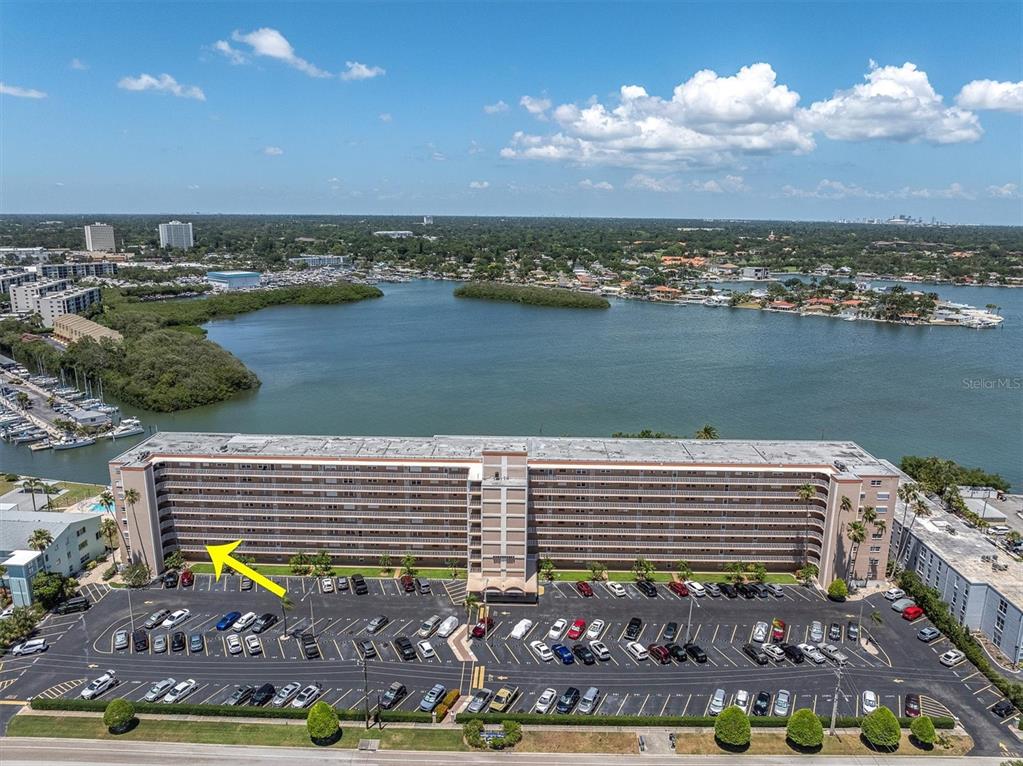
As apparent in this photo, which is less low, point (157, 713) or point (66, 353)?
point (66, 353)

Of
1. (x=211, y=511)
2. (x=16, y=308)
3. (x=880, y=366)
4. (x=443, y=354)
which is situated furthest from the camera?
(x=16, y=308)

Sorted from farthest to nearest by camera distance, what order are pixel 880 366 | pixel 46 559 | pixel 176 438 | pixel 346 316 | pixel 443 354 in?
pixel 346 316
pixel 443 354
pixel 880 366
pixel 176 438
pixel 46 559

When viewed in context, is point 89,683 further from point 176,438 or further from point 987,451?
point 987,451

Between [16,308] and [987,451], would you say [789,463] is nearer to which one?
[987,451]

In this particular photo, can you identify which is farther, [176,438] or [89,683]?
[176,438]

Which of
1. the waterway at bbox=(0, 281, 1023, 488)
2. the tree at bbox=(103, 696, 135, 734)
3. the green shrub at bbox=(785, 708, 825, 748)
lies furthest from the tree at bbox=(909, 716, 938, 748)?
the waterway at bbox=(0, 281, 1023, 488)

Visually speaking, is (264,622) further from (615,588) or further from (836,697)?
(836,697)

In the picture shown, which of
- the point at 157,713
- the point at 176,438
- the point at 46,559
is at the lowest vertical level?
the point at 157,713

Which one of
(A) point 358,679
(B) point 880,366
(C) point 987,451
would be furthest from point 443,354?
(A) point 358,679

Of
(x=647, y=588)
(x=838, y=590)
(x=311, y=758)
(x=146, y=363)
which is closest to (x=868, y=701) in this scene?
(x=838, y=590)
